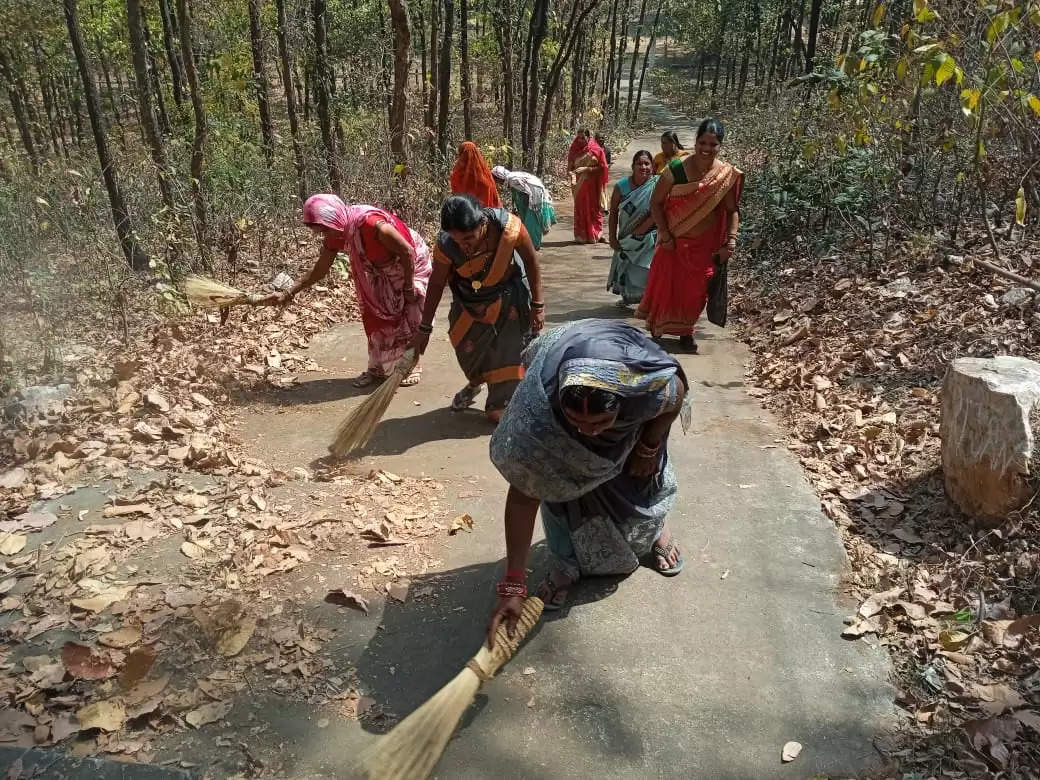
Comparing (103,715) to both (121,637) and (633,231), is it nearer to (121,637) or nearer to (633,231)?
(121,637)

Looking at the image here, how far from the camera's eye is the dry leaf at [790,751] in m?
2.26

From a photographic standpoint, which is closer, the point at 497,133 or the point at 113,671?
the point at 113,671

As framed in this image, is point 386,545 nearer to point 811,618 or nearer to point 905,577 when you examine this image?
point 811,618

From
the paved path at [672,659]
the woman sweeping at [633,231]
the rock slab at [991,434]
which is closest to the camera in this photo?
the paved path at [672,659]

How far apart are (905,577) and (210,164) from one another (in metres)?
8.51

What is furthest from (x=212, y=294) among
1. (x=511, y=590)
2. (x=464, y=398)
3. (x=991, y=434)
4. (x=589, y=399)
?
(x=991, y=434)

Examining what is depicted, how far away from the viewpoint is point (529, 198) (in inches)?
341

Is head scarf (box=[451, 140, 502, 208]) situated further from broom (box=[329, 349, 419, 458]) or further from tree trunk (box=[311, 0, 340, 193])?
broom (box=[329, 349, 419, 458])

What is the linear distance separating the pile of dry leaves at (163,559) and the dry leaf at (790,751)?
1.35 metres

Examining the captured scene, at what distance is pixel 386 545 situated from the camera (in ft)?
11.0

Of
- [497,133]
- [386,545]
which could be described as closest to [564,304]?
[386,545]

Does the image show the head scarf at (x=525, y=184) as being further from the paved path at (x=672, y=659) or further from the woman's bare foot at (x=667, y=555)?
the woman's bare foot at (x=667, y=555)

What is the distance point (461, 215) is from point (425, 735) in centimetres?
237

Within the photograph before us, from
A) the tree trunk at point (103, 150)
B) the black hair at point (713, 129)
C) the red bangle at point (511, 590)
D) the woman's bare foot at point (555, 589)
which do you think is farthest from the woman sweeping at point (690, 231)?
the tree trunk at point (103, 150)
